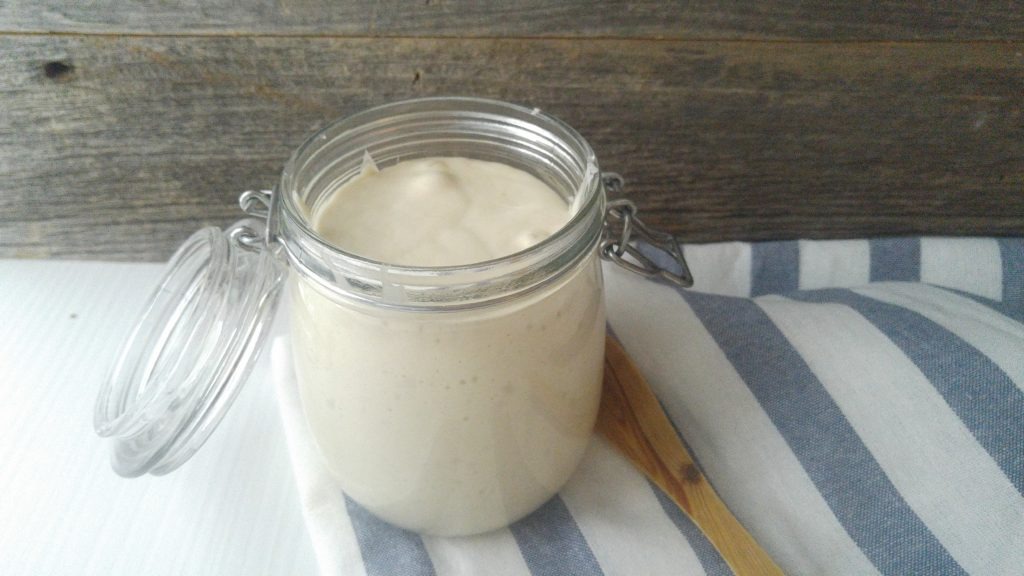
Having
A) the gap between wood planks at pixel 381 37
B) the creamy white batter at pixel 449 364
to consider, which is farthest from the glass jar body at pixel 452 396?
the gap between wood planks at pixel 381 37

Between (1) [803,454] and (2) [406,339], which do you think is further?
(1) [803,454]

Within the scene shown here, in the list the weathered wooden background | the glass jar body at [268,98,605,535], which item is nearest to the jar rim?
the glass jar body at [268,98,605,535]

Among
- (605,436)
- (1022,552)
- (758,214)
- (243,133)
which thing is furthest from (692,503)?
(243,133)

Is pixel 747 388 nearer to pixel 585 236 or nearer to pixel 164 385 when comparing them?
pixel 585 236

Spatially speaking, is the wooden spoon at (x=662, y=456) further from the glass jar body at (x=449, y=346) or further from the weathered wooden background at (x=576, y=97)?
the weathered wooden background at (x=576, y=97)

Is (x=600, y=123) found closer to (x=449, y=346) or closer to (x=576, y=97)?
(x=576, y=97)

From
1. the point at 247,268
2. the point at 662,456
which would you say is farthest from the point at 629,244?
the point at 247,268

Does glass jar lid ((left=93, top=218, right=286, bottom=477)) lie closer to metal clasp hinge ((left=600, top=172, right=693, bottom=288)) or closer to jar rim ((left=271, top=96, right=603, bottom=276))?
jar rim ((left=271, top=96, right=603, bottom=276))
